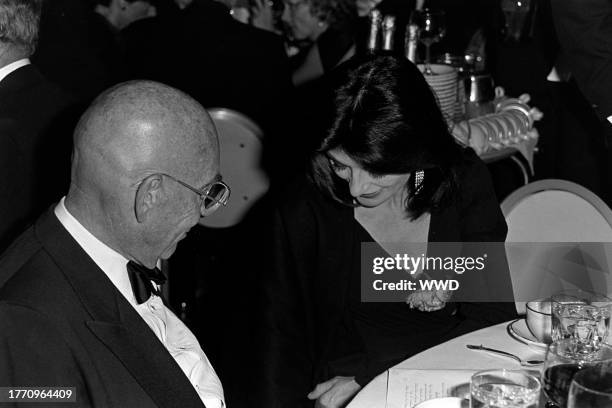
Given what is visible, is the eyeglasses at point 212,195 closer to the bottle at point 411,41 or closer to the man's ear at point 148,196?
the man's ear at point 148,196

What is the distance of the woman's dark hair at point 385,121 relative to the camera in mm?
2256

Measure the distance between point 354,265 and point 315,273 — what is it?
120 mm

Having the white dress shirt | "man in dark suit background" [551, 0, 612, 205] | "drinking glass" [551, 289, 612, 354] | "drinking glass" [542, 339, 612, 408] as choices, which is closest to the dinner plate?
"drinking glass" [551, 289, 612, 354]

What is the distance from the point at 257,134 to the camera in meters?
3.79

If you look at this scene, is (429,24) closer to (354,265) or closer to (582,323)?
(354,265)

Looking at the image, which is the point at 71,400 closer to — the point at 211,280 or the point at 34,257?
the point at 34,257

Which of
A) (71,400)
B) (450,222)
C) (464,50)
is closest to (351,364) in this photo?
(450,222)

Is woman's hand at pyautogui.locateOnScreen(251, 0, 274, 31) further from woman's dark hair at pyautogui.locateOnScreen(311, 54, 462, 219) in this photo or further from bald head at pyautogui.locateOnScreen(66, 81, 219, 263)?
bald head at pyautogui.locateOnScreen(66, 81, 219, 263)

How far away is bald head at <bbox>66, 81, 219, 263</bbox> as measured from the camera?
162cm

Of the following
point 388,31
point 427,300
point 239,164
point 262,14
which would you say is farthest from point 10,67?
point 262,14

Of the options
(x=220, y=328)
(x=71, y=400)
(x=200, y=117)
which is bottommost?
(x=220, y=328)

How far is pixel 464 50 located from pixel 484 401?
11.1ft

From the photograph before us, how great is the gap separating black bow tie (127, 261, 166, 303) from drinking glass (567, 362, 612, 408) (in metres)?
0.87

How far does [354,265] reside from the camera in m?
2.56
